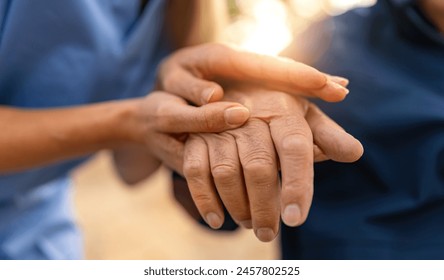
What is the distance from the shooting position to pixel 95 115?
0.62 m

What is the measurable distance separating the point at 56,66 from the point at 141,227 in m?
0.99

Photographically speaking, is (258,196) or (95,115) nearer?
(258,196)

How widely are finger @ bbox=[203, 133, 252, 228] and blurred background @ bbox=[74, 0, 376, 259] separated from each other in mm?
308

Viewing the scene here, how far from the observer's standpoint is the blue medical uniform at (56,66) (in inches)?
24.7

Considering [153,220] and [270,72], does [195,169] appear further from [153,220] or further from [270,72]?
[153,220]

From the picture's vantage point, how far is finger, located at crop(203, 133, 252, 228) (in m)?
0.47

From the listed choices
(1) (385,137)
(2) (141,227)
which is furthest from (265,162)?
(2) (141,227)

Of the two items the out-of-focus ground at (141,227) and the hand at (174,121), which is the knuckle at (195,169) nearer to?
the hand at (174,121)

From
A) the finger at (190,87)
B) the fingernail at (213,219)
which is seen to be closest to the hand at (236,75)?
the finger at (190,87)

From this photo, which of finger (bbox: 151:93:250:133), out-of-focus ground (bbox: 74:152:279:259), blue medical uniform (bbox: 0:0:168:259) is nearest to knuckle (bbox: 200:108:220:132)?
finger (bbox: 151:93:250:133)
